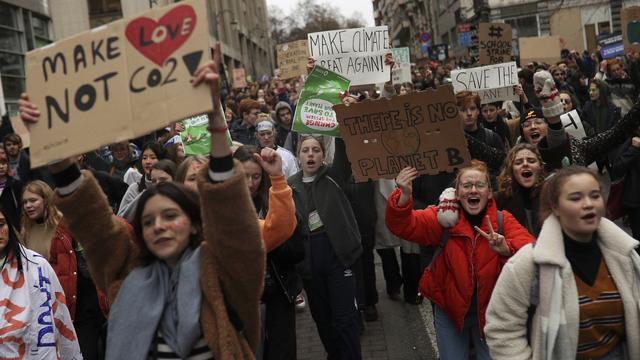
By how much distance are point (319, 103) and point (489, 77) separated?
291cm

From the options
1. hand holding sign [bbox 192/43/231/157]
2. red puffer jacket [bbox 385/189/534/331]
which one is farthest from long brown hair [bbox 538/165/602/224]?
hand holding sign [bbox 192/43/231/157]

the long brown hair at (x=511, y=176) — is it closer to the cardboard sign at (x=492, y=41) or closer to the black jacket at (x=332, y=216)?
the black jacket at (x=332, y=216)

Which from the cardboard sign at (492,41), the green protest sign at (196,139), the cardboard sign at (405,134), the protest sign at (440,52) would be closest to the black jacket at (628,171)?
the cardboard sign at (405,134)

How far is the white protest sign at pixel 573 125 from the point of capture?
19.4 ft

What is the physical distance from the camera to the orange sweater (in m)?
3.48

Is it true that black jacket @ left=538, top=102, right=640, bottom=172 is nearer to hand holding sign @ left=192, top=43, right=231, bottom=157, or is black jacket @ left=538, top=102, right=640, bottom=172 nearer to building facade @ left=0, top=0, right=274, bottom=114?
hand holding sign @ left=192, top=43, right=231, bottom=157

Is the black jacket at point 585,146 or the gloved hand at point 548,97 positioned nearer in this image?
the black jacket at point 585,146

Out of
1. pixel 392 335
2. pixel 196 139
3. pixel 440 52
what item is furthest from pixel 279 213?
pixel 440 52

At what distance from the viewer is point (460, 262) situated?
13.2 feet

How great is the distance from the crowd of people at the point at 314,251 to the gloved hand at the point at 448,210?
0.04 feet

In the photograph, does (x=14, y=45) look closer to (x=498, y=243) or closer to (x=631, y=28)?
(x=631, y=28)

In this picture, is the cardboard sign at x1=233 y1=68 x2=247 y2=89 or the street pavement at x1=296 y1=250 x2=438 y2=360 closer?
the street pavement at x1=296 y1=250 x2=438 y2=360

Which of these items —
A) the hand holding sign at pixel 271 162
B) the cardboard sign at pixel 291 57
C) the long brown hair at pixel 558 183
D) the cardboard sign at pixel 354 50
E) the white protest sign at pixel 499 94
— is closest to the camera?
the long brown hair at pixel 558 183

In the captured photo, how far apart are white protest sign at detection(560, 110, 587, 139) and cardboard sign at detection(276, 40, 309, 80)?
8186 millimetres
